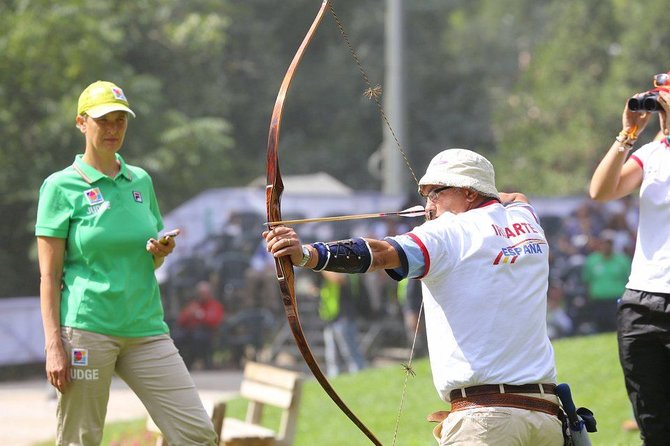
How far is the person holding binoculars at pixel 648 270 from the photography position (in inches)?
211

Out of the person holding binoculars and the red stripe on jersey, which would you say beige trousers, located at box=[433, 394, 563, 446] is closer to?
the red stripe on jersey

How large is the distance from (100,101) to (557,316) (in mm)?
12252

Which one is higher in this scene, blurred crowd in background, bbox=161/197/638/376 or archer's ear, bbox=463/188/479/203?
archer's ear, bbox=463/188/479/203

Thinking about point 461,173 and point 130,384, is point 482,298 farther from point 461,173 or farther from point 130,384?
point 130,384

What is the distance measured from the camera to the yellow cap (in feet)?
17.9

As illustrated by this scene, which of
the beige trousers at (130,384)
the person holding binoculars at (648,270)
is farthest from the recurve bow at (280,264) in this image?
the person holding binoculars at (648,270)

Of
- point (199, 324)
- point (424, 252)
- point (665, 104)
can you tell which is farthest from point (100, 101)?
point (199, 324)

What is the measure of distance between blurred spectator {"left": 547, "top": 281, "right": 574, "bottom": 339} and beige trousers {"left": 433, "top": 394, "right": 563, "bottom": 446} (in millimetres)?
12661

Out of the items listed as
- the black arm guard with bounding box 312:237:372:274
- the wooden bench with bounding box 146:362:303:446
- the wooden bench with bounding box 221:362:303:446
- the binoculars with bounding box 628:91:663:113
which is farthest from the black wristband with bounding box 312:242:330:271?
the wooden bench with bounding box 221:362:303:446

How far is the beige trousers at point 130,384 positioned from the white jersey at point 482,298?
149 centimetres

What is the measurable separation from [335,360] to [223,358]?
156cm

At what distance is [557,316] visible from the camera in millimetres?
16875

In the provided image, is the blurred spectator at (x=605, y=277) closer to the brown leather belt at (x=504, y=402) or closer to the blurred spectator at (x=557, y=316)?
the blurred spectator at (x=557, y=316)

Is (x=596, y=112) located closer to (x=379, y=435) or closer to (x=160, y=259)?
(x=379, y=435)
